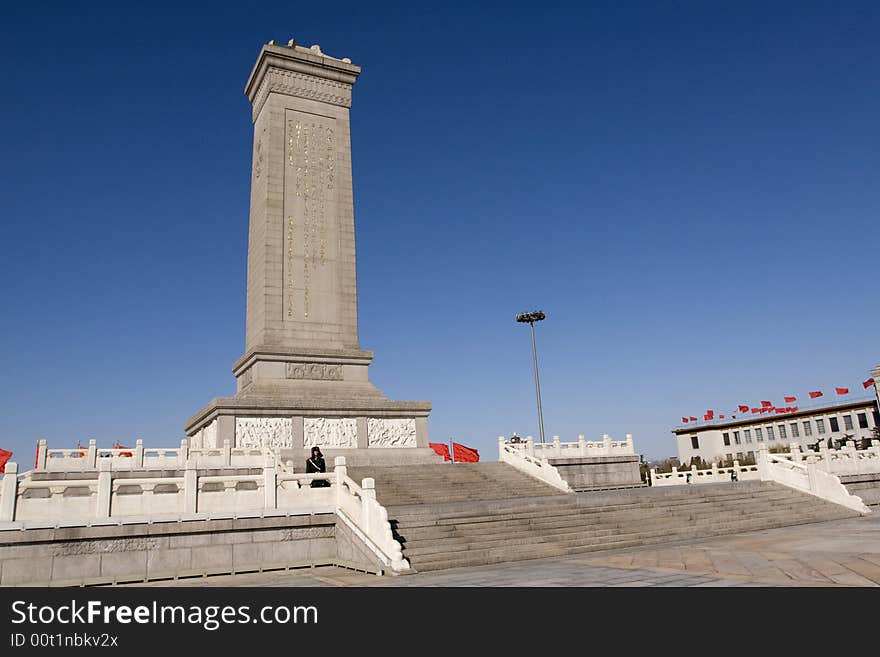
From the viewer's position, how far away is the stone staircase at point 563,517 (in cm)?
1247

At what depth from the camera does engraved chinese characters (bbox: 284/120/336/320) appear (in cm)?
2630

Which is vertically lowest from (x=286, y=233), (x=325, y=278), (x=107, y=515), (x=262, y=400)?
(x=107, y=515)

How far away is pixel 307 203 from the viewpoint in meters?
27.3

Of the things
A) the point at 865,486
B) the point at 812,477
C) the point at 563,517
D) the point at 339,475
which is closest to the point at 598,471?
the point at 812,477

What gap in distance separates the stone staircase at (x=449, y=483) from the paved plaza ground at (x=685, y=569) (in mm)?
5425

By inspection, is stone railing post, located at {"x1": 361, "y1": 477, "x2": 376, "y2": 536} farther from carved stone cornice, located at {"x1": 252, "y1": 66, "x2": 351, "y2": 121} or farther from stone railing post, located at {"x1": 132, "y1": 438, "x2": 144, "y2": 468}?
carved stone cornice, located at {"x1": 252, "y1": 66, "x2": 351, "y2": 121}

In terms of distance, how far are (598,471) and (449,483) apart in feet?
24.1

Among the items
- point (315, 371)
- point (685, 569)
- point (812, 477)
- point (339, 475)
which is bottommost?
point (685, 569)

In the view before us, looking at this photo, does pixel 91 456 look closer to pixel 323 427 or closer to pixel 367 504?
pixel 323 427

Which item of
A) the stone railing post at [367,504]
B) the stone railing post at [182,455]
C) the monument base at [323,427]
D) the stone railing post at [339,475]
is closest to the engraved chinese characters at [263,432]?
the monument base at [323,427]
